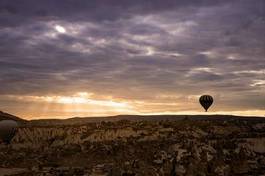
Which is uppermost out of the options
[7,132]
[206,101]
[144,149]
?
[206,101]

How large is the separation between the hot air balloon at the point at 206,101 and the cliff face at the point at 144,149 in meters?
12.2

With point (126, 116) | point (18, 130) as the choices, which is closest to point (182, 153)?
point (18, 130)

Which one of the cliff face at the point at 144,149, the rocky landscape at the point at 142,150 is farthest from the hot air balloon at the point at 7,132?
the cliff face at the point at 144,149

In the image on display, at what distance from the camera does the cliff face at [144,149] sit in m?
47.3

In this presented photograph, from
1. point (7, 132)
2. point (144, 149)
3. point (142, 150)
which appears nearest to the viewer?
point (142, 150)

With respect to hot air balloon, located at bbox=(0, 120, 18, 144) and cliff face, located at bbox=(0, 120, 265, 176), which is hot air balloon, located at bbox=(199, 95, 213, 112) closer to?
cliff face, located at bbox=(0, 120, 265, 176)

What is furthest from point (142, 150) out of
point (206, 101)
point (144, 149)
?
point (206, 101)

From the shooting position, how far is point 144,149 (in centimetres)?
6119

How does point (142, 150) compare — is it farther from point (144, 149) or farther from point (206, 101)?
point (206, 101)

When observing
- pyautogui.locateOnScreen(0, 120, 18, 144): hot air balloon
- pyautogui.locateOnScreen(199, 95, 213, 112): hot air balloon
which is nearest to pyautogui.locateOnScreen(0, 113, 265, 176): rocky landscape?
pyautogui.locateOnScreen(0, 120, 18, 144): hot air balloon

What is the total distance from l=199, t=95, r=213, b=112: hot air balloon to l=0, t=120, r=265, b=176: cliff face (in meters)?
12.2

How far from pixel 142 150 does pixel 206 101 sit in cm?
3855

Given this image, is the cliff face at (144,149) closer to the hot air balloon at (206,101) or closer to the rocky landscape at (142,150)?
the rocky landscape at (142,150)

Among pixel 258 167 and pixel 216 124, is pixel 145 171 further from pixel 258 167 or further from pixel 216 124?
pixel 216 124
